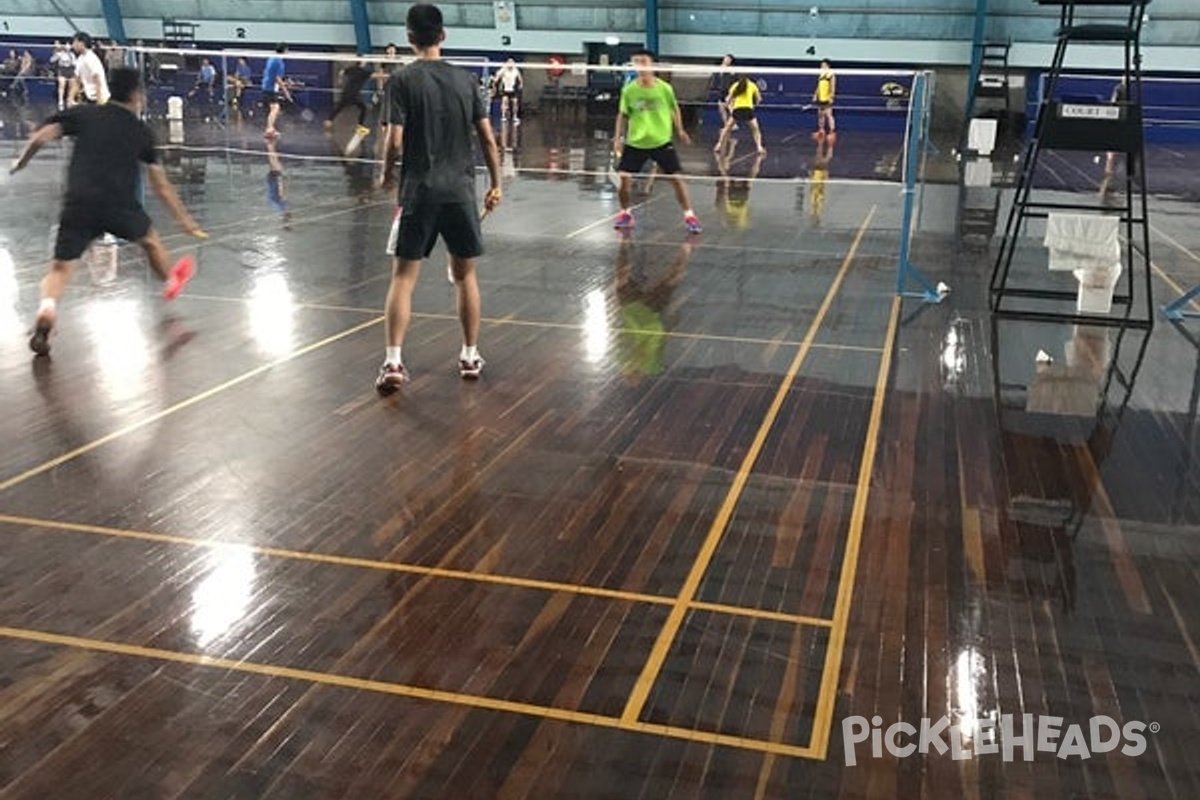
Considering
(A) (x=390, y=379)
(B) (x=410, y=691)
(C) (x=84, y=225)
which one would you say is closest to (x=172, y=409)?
(A) (x=390, y=379)

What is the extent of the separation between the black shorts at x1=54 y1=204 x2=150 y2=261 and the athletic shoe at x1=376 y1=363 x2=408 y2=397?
212 centimetres

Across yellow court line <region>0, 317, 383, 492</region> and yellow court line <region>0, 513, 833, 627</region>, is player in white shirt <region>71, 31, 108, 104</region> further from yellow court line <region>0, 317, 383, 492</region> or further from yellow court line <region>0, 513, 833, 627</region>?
yellow court line <region>0, 513, 833, 627</region>

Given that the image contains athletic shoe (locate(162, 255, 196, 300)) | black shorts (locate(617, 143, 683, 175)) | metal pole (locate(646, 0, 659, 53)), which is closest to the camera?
athletic shoe (locate(162, 255, 196, 300))

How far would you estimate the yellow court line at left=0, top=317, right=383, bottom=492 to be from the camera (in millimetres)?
5137

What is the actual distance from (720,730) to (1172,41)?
112 feet

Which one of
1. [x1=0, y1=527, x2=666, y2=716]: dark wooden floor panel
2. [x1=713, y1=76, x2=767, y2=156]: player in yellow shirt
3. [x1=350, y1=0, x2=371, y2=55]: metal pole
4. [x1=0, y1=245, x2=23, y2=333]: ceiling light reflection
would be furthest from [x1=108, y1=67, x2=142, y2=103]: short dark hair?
[x1=350, y1=0, x2=371, y2=55]: metal pole

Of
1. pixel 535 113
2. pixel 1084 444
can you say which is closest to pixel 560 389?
pixel 1084 444

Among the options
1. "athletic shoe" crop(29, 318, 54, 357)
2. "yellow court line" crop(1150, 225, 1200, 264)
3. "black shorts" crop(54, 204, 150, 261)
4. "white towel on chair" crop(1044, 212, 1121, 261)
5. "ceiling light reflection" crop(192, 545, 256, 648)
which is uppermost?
"black shorts" crop(54, 204, 150, 261)

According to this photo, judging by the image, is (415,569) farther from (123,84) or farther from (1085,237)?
(1085,237)

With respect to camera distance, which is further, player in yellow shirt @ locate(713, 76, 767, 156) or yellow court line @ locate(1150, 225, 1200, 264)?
player in yellow shirt @ locate(713, 76, 767, 156)

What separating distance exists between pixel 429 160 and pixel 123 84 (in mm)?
2404

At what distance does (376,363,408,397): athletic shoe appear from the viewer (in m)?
6.48

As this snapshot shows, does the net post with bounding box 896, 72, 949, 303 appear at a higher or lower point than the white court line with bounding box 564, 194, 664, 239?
higher

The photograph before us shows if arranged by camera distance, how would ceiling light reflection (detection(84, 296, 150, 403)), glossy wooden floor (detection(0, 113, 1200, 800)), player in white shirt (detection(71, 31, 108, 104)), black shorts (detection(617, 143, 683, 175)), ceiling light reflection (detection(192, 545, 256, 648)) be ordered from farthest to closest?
1. player in white shirt (detection(71, 31, 108, 104))
2. black shorts (detection(617, 143, 683, 175))
3. ceiling light reflection (detection(84, 296, 150, 403))
4. ceiling light reflection (detection(192, 545, 256, 648))
5. glossy wooden floor (detection(0, 113, 1200, 800))
